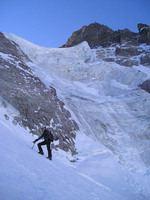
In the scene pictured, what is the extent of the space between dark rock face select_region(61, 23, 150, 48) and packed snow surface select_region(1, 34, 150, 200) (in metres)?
33.8

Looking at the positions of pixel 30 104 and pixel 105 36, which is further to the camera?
pixel 105 36

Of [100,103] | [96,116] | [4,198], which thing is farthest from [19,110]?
[100,103]

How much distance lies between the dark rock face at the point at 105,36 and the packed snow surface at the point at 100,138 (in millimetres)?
33759

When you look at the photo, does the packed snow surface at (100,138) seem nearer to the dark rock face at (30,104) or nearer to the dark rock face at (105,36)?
the dark rock face at (30,104)

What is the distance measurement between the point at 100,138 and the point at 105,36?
61983 millimetres

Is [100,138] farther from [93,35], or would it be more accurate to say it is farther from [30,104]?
[93,35]

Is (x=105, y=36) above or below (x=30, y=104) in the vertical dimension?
above

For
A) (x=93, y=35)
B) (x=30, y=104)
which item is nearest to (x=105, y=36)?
(x=93, y=35)

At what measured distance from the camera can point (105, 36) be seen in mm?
70062

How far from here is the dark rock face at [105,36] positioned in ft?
202

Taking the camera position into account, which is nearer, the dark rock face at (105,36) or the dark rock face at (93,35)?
the dark rock face at (105,36)

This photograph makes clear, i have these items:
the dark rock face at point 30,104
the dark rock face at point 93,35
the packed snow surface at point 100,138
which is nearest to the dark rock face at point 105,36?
the dark rock face at point 93,35

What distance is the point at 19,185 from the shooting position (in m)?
3.01

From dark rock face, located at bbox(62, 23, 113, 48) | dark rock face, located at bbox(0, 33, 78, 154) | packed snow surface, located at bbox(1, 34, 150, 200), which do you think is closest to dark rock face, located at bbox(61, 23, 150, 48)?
dark rock face, located at bbox(62, 23, 113, 48)
